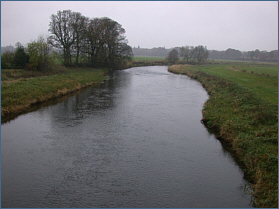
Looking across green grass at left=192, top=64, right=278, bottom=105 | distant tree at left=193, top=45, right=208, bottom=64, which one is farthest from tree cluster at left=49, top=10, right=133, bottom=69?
distant tree at left=193, top=45, right=208, bottom=64

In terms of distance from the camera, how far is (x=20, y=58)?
27562mm

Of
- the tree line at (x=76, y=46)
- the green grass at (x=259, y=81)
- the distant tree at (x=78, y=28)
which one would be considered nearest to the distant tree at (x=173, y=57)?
the tree line at (x=76, y=46)

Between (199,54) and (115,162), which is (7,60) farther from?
(199,54)

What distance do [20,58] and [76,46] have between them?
1146 cm

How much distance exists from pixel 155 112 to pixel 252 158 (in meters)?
8.10

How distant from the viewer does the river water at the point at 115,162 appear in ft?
23.2

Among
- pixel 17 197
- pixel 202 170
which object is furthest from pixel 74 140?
pixel 202 170

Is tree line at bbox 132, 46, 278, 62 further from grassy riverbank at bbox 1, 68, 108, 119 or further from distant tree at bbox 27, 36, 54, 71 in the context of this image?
grassy riverbank at bbox 1, 68, 108, 119

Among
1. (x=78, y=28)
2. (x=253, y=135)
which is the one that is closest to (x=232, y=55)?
(x=78, y=28)

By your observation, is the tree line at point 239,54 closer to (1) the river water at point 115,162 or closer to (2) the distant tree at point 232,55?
(2) the distant tree at point 232,55

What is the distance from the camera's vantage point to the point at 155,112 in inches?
634

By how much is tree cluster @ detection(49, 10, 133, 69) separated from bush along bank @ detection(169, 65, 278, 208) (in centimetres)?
2725

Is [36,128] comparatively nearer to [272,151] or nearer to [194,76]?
[272,151]

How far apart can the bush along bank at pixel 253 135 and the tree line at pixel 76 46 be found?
2109 centimetres
